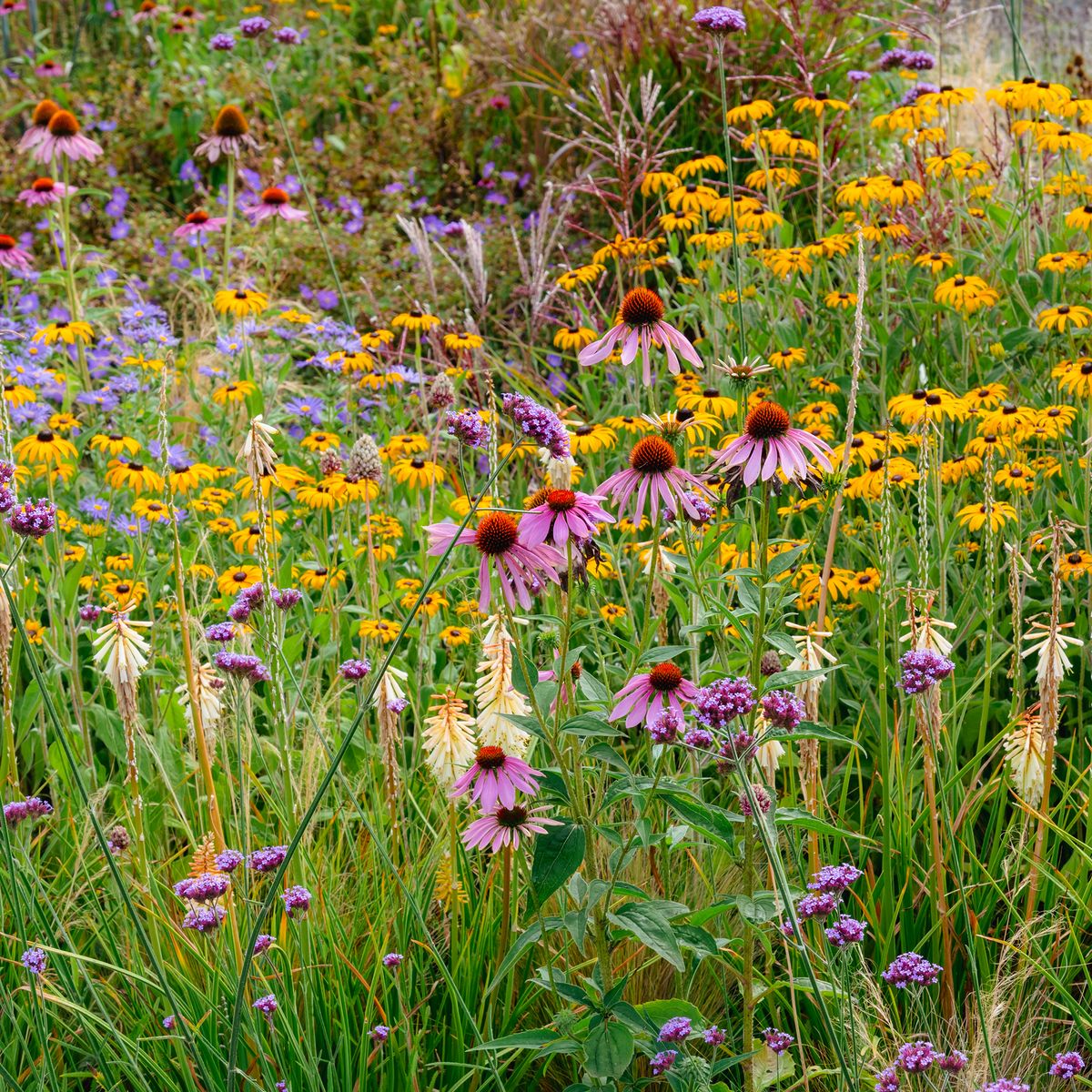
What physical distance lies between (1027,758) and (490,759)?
44.4 inches

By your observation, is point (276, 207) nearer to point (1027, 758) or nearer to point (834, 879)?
point (1027, 758)

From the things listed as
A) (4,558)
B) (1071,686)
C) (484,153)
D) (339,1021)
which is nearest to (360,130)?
(484,153)

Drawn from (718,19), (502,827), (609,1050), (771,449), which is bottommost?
(609,1050)

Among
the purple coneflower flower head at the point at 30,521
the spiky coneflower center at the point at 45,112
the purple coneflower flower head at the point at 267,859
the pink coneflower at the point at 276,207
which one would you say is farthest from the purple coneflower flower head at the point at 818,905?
the spiky coneflower center at the point at 45,112

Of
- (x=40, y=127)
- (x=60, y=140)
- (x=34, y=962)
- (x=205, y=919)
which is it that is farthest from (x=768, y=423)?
Result: (x=40, y=127)

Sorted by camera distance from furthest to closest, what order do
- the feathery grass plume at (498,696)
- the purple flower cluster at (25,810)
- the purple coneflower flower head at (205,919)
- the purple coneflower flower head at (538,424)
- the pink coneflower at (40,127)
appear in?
the pink coneflower at (40,127) → the purple flower cluster at (25,810) → the feathery grass plume at (498,696) → the purple coneflower flower head at (205,919) → the purple coneflower flower head at (538,424)

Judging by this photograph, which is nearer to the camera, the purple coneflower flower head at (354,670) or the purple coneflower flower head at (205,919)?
the purple coneflower flower head at (205,919)

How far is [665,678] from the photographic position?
5.93ft

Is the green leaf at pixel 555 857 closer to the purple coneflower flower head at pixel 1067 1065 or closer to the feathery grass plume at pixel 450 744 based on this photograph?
the feathery grass plume at pixel 450 744

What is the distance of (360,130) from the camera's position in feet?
26.8

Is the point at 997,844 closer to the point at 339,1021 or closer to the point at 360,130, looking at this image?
the point at 339,1021

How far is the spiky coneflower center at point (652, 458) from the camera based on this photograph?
6.23 ft

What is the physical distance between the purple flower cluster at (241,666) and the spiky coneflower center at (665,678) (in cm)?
66

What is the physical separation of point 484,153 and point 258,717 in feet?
17.5
